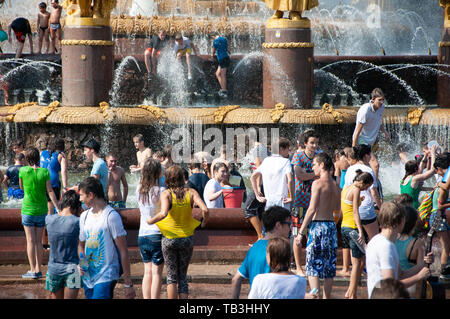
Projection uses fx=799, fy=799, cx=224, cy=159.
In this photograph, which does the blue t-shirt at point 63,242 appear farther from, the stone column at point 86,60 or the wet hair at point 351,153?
the stone column at point 86,60

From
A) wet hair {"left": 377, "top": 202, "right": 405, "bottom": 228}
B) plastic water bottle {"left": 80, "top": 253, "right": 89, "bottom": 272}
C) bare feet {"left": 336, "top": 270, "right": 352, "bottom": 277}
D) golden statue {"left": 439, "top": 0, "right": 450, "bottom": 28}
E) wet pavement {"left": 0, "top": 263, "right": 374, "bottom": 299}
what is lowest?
wet pavement {"left": 0, "top": 263, "right": 374, "bottom": 299}

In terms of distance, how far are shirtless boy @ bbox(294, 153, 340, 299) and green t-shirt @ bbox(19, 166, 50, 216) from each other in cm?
289

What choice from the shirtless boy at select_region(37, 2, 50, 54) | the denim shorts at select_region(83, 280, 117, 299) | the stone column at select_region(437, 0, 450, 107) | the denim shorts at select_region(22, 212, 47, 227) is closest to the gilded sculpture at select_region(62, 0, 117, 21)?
the shirtless boy at select_region(37, 2, 50, 54)

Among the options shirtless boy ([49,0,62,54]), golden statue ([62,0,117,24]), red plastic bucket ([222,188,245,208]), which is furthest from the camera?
shirtless boy ([49,0,62,54])

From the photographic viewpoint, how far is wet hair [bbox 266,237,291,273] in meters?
5.20

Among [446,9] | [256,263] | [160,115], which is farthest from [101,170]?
[446,9]

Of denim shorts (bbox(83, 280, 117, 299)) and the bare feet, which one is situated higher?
denim shorts (bbox(83, 280, 117, 299))

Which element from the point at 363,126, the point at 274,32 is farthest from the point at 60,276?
the point at 274,32

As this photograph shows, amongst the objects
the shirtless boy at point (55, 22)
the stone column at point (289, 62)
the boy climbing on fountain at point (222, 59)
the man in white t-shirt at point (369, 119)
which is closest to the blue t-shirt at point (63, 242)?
the man in white t-shirt at point (369, 119)

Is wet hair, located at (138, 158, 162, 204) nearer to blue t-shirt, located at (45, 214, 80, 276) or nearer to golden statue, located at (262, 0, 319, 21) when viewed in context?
blue t-shirt, located at (45, 214, 80, 276)

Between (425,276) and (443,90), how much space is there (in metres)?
11.2

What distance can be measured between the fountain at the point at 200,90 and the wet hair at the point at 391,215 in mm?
8960
